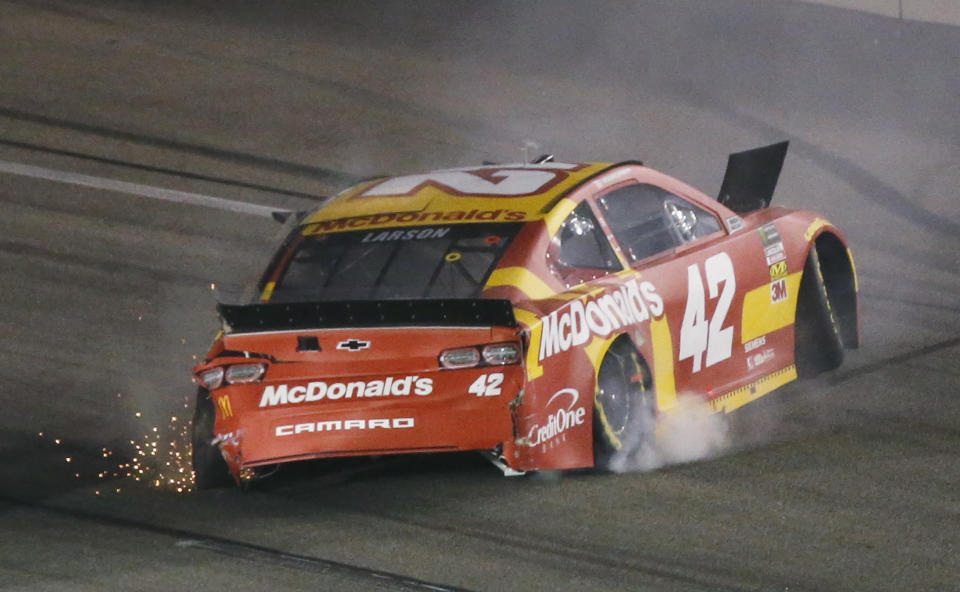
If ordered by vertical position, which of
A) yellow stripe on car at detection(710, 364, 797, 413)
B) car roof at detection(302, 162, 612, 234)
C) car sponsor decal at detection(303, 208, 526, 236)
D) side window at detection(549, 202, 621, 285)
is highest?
car roof at detection(302, 162, 612, 234)

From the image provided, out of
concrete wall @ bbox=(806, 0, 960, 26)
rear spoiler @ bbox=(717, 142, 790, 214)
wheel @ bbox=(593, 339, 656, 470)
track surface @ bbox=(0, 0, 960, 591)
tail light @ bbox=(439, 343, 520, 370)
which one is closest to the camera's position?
track surface @ bbox=(0, 0, 960, 591)

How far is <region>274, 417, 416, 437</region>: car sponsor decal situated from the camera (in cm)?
761

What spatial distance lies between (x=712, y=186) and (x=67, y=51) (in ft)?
23.1

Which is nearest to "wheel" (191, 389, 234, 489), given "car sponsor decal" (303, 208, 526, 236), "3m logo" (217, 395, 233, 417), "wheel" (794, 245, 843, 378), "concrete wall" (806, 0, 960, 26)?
"3m logo" (217, 395, 233, 417)

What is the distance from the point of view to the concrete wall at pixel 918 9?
17.8 metres

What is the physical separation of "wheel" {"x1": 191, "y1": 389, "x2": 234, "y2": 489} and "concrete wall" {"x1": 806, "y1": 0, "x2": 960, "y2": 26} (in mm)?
11531

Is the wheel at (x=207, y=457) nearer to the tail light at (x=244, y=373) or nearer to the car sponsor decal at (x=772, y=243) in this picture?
the tail light at (x=244, y=373)

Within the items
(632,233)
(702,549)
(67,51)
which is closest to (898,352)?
(632,233)

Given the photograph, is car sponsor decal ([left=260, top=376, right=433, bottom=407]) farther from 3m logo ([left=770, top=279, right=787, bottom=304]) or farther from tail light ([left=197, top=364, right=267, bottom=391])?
3m logo ([left=770, top=279, right=787, bottom=304])

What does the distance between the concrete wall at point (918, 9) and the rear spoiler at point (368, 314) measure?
450 inches

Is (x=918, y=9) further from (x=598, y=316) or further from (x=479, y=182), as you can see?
(x=598, y=316)

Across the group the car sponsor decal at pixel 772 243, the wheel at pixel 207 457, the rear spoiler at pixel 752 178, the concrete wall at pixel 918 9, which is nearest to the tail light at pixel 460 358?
the wheel at pixel 207 457

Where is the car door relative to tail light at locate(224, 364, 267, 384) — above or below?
above

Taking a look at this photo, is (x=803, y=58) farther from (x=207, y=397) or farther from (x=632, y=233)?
(x=207, y=397)
